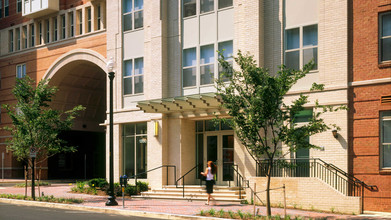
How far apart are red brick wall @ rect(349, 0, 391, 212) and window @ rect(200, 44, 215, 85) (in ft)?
22.3

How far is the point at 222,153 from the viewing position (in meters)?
24.2

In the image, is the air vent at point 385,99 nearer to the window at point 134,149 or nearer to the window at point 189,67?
the window at point 189,67

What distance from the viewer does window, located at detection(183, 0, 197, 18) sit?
24891 mm

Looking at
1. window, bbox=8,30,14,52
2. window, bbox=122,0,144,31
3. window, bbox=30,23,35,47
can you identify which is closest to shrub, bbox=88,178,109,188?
window, bbox=122,0,144,31

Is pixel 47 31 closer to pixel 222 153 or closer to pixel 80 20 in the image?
pixel 80 20

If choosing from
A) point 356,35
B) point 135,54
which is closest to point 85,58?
point 135,54

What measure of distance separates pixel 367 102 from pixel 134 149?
1285 cm

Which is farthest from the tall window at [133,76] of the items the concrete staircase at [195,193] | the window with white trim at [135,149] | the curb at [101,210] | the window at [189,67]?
the curb at [101,210]

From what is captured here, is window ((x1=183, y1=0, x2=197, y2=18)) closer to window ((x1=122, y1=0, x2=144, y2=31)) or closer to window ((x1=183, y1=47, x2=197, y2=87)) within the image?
window ((x1=183, y1=47, x2=197, y2=87))

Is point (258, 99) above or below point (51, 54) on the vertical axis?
below

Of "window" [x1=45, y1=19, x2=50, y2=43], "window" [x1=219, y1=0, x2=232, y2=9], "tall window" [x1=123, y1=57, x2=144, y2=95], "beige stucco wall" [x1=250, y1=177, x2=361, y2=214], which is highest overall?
"window" [x1=45, y1=19, x2=50, y2=43]

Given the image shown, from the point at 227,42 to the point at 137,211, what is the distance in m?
9.15

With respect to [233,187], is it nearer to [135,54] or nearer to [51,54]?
[135,54]

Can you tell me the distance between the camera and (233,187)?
861 inches
